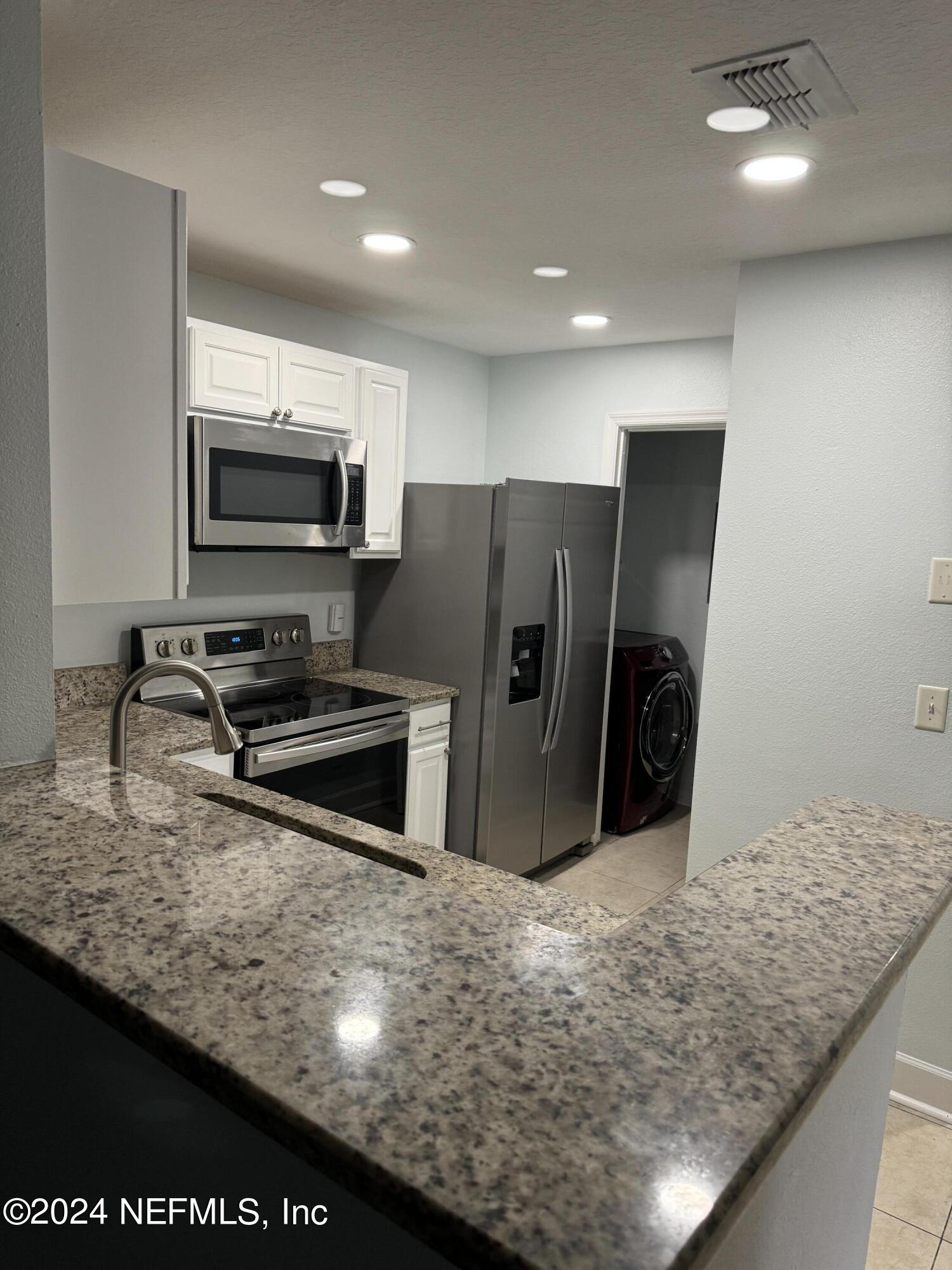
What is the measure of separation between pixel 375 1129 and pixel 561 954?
303 mm

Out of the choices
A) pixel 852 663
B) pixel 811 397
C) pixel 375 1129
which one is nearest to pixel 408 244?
pixel 811 397

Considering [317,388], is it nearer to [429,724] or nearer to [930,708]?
[429,724]

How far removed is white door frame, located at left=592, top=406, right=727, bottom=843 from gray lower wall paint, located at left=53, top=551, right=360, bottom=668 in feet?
A: 4.07

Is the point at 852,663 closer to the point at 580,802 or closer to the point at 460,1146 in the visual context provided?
the point at 580,802

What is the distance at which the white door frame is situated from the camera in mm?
3920

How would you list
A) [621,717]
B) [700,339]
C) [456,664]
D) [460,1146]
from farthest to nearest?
[621,717], [700,339], [456,664], [460,1146]

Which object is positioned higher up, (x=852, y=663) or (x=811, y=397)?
(x=811, y=397)

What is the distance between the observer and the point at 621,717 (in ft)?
14.5

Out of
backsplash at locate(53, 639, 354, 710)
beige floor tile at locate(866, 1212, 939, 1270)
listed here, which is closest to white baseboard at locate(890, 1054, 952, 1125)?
beige floor tile at locate(866, 1212, 939, 1270)

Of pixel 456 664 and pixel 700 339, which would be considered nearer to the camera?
pixel 456 664

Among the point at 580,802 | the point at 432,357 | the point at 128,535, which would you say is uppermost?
the point at 432,357

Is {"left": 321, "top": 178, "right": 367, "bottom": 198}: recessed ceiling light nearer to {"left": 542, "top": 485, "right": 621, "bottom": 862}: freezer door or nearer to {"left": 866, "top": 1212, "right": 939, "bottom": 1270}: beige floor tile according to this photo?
{"left": 542, "top": 485, "right": 621, "bottom": 862}: freezer door

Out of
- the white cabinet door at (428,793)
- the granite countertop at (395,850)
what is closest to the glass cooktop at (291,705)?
the white cabinet door at (428,793)

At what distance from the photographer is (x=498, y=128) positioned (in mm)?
1869
